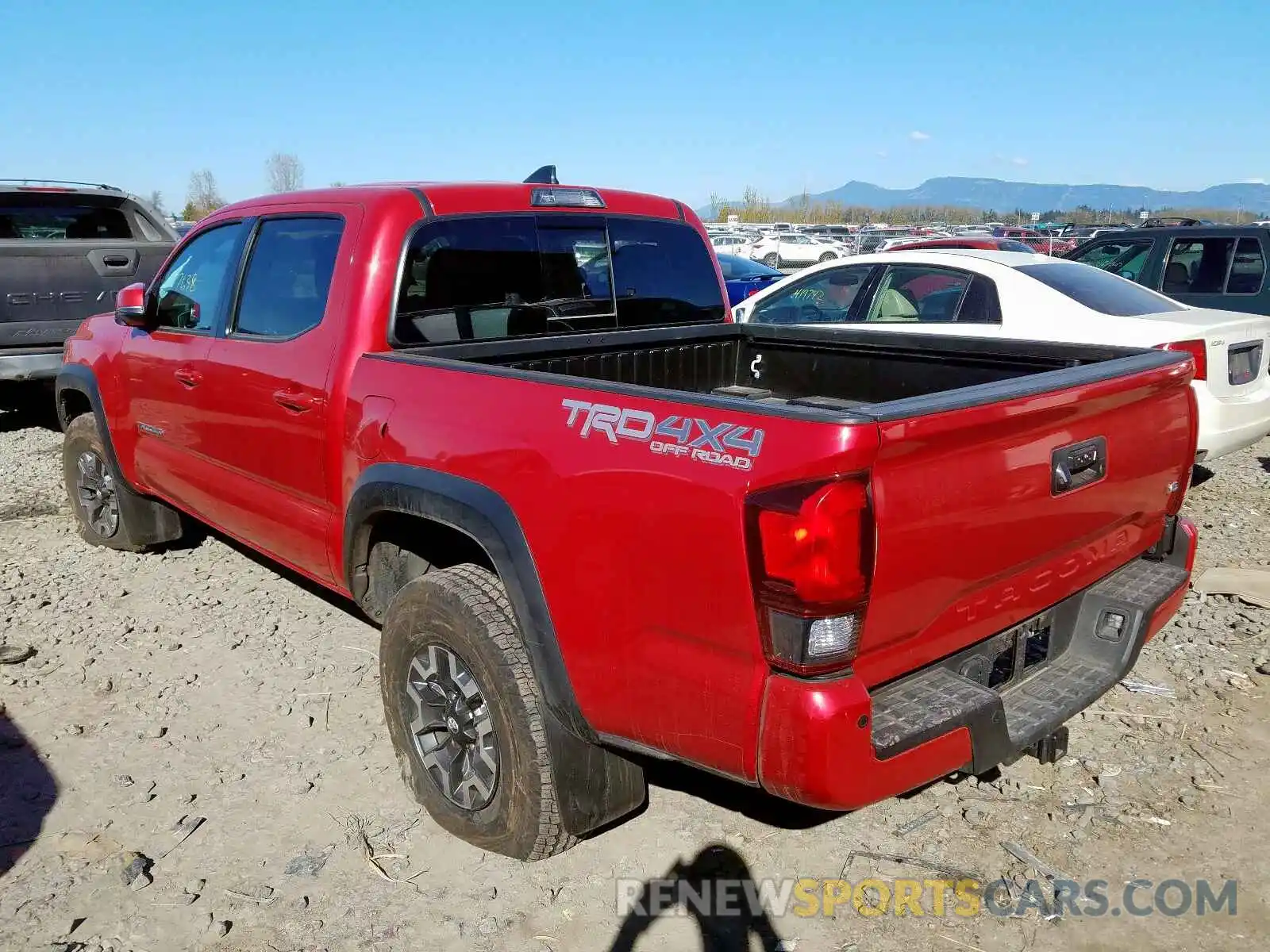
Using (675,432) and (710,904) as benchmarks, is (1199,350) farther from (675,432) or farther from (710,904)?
(675,432)

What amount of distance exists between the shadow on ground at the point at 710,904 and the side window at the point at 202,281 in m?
2.90

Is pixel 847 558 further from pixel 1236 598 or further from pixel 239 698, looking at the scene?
pixel 1236 598

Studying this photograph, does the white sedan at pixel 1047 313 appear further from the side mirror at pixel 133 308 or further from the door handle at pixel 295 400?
the side mirror at pixel 133 308

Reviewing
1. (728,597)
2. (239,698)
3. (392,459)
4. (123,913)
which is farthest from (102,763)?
(728,597)

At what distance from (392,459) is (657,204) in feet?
6.44

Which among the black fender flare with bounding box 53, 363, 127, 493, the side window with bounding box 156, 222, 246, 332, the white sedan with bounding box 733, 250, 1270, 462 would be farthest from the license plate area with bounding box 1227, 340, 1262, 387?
the black fender flare with bounding box 53, 363, 127, 493

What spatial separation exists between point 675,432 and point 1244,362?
5.49 m

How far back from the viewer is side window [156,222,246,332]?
4227mm

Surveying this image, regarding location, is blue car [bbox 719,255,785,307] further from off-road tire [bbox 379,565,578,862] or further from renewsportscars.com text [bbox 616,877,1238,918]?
renewsportscars.com text [bbox 616,877,1238,918]

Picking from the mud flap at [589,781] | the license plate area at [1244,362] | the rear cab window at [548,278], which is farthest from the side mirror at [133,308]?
the license plate area at [1244,362]

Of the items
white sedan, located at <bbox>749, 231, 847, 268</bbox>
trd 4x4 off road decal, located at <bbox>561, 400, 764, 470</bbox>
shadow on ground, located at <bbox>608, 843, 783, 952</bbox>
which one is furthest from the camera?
white sedan, located at <bbox>749, 231, 847, 268</bbox>

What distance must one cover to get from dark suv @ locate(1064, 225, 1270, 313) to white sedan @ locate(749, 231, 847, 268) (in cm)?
2179

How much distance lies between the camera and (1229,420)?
6172 millimetres

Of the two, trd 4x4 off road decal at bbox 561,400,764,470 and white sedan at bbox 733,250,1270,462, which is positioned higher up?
trd 4x4 off road decal at bbox 561,400,764,470
